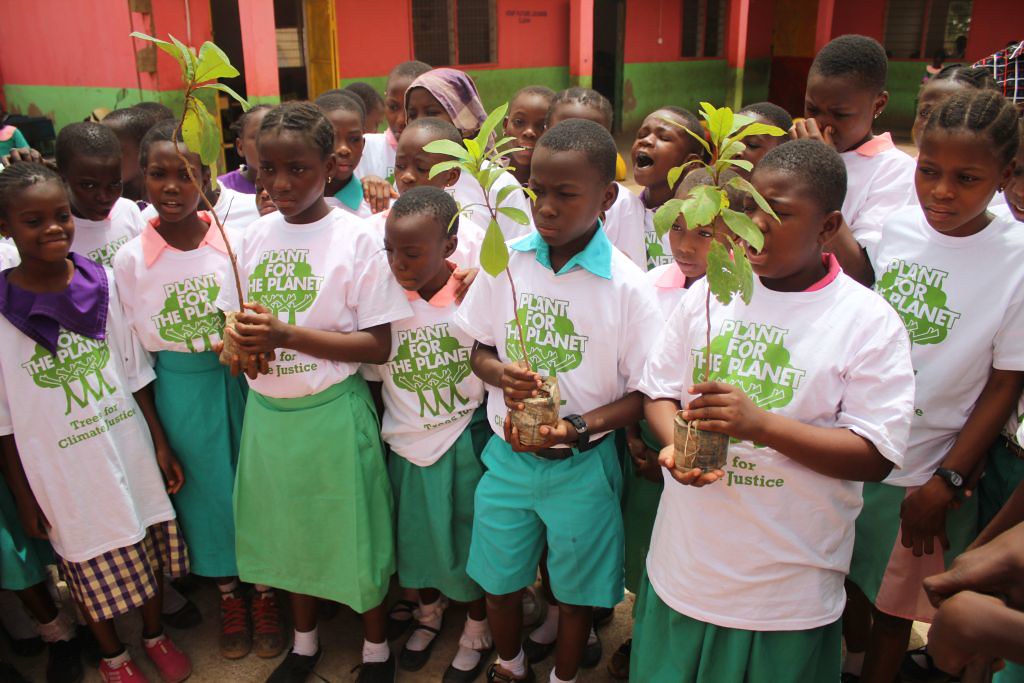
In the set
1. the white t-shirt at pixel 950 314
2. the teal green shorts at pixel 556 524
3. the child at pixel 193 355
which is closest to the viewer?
the white t-shirt at pixel 950 314

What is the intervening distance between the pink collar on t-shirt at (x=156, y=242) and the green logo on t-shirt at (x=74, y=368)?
12.4 inches

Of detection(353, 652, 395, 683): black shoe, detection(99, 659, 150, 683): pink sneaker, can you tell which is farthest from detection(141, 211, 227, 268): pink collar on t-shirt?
detection(353, 652, 395, 683): black shoe

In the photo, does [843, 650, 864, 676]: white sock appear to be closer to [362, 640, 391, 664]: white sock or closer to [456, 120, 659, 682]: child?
[456, 120, 659, 682]: child

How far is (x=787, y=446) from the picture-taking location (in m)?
1.71

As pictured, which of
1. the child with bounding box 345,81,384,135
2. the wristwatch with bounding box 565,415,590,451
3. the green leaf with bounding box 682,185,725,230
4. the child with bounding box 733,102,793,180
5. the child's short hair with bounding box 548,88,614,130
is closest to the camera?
the green leaf with bounding box 682,185,725,230

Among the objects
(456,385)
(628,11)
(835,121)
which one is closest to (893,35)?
(628,11)

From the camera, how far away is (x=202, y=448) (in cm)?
276

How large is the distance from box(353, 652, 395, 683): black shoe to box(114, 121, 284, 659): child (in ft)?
1.21

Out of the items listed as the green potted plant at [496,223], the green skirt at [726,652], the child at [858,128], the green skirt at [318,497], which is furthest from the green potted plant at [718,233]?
the green skirt at [318,497]

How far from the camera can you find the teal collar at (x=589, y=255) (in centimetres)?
215

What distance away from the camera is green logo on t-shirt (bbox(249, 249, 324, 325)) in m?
2.43

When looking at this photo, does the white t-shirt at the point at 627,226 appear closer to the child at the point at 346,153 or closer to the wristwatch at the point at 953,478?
the child at the point at 346,153

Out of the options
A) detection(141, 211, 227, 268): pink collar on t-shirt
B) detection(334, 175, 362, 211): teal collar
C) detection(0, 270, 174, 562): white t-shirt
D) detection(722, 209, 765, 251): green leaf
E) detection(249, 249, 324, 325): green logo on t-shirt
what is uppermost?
detection(722, 209, 765, 251): green leaf

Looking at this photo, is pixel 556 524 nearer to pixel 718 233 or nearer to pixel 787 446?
pixel 787 446
